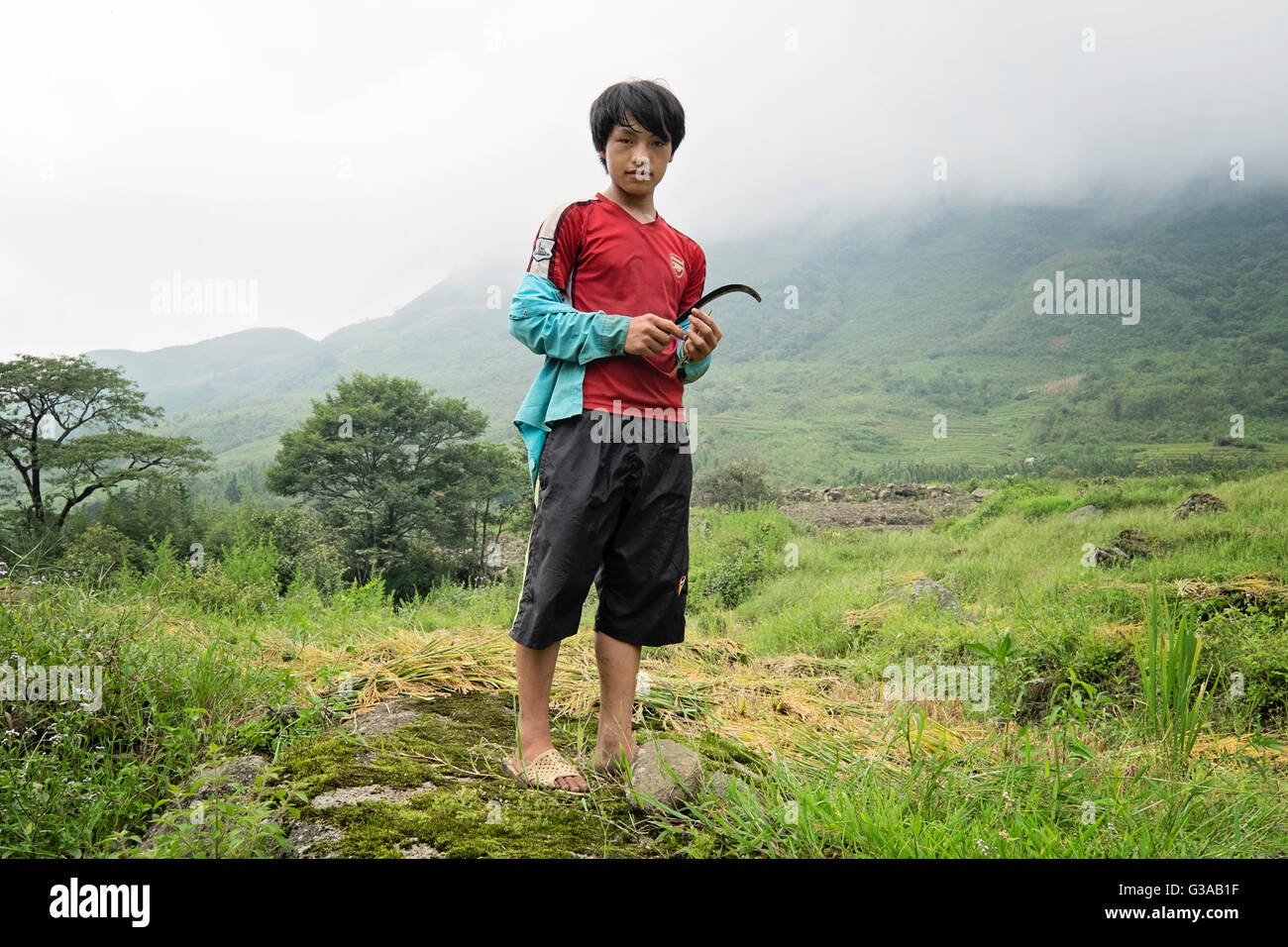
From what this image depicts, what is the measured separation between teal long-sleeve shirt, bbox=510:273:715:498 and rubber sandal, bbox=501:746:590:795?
Answer: 691mm

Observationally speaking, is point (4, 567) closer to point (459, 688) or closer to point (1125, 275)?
point (459, 688)

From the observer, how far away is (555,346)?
1.89 meters

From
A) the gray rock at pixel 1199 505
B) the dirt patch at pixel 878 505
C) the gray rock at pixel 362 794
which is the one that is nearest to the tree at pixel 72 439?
the dirt patch at pixel 878 505

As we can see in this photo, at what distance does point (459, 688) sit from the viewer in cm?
262

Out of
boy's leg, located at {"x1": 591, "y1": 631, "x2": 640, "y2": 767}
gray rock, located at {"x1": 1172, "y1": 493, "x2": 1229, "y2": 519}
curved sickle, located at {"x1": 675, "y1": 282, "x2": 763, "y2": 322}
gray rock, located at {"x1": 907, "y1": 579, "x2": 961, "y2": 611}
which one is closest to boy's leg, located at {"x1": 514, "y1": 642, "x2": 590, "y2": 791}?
boy's leg, located at {"x1": 591, "y1": 631, "x2": 640, "y2": 767}

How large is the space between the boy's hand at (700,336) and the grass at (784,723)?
3.35ft

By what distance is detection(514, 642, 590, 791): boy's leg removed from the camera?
1.95 m

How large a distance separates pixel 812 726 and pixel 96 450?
20182mm

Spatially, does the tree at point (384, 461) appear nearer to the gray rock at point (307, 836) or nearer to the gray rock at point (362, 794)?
the gray rock at point (362, 794)

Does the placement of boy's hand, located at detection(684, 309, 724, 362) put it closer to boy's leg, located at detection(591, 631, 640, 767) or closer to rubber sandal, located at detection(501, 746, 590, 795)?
boy's leg, located at detection(591, 631, 640, 767)

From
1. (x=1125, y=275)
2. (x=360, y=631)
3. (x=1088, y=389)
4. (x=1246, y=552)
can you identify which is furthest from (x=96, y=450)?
(x=1125, y=275)

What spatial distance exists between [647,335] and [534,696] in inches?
36.9

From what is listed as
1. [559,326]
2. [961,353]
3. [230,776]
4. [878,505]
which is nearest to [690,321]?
[559,326]
